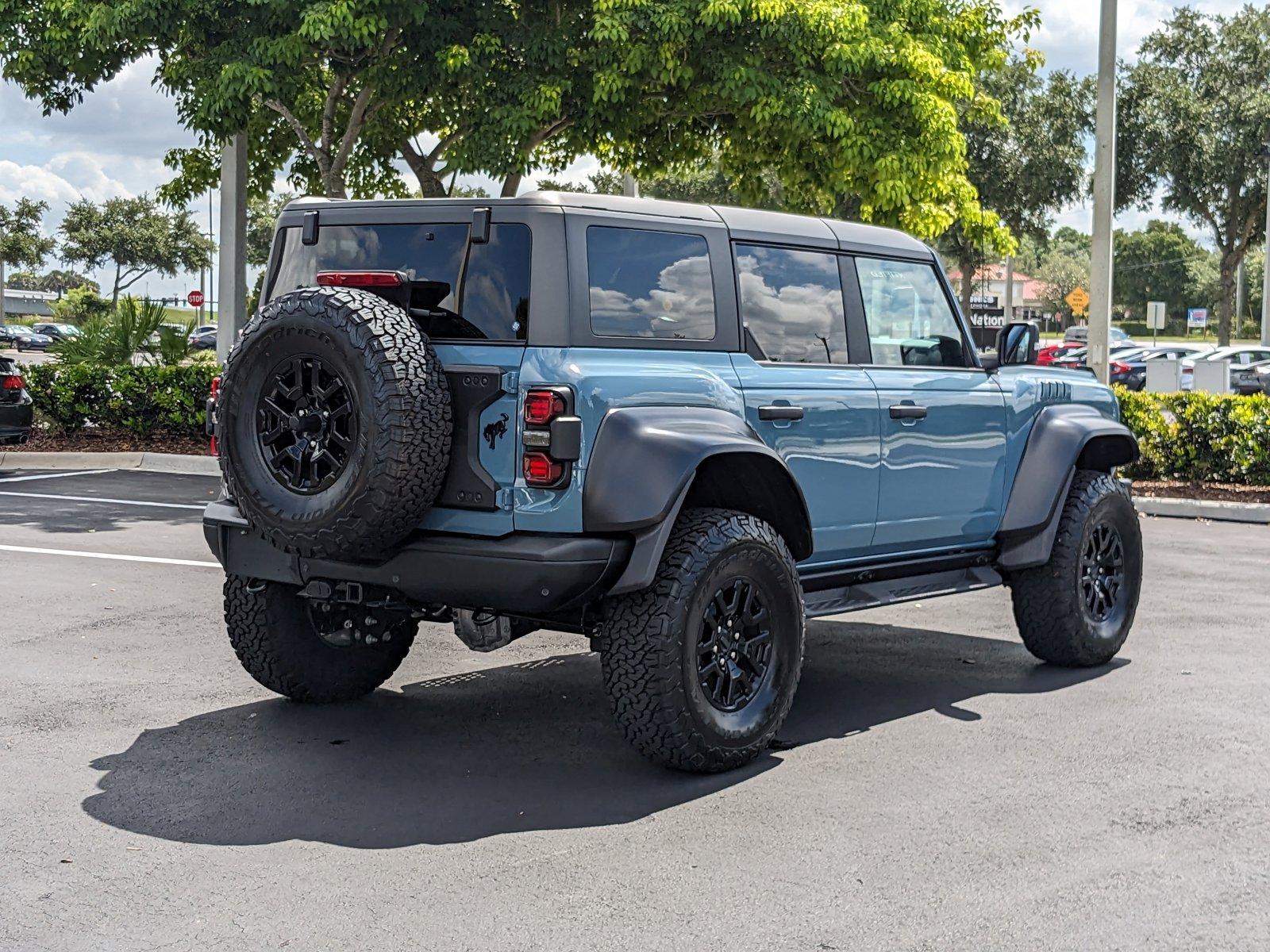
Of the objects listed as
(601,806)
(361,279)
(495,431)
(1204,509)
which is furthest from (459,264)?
(1204,509)

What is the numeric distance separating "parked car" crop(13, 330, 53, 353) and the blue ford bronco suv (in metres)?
63.9

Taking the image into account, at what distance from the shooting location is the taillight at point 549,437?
16.7 ft

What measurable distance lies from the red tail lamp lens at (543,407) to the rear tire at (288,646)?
155 centimetres

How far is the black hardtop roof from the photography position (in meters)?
5.56

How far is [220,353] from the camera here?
17.2 m

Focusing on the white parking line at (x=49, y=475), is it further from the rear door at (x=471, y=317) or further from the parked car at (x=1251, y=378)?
the parked car at (x=1251, y=378)

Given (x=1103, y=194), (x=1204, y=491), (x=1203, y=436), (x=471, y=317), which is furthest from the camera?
(x=1103, y=194)

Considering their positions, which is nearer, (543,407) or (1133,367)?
(543,407)

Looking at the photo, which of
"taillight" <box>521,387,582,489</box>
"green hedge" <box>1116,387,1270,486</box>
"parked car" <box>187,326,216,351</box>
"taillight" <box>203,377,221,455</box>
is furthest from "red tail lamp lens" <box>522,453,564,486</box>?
"parked car" <box>187,326,216,351</box>

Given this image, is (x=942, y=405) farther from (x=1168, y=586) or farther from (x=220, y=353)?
(x=220, y=353)

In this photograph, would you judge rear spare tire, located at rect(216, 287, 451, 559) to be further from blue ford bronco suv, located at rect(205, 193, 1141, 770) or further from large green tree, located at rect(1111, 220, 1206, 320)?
large green tree, located at rect(1111, 220, 1206, 320)

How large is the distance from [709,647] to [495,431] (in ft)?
3.62

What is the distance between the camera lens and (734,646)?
5609 millimetres

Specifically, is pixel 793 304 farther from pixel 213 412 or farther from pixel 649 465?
pixel 213 412
